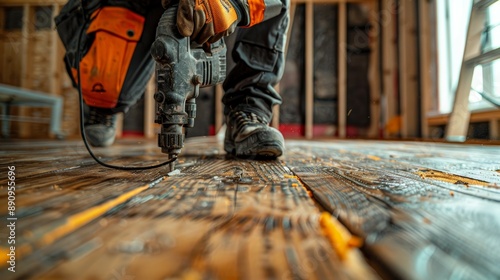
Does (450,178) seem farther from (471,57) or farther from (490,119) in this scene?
(490,119)

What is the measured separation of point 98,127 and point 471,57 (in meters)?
2.02

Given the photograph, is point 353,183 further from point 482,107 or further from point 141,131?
point 141,131

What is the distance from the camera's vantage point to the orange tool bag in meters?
1.07

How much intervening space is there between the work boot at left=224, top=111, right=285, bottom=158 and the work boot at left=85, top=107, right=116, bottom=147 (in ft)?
2.55

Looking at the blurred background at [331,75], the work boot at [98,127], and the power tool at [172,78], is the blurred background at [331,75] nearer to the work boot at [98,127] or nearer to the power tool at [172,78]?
the work boot at [98,127]

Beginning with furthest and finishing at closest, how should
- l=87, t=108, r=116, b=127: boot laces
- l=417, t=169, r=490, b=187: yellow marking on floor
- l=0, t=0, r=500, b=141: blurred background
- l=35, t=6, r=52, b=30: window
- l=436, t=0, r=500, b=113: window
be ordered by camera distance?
l=35, t=6, r=52, b=30: window < l=0, t=0, r=500, b=141: blurred background < l=436, t=0, r=500, b=113: window < l=87, t=108, r=116, b=127: boot laces < l=417, t=169, r=490, b=187: yellow marking on floor

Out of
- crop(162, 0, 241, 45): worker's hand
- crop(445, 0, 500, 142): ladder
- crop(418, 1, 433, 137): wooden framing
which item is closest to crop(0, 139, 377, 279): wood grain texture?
crop(162, 0, 241, 45): worker's hand

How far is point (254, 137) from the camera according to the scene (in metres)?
0.91

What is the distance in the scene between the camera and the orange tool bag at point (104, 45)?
1066 mm

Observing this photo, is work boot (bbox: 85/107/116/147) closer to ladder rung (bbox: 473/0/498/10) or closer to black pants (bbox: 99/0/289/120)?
black pants (bbox: 99/0/289/120)

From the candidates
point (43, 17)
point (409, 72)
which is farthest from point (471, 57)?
point (43, 17)

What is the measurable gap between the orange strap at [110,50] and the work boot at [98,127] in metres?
0.26

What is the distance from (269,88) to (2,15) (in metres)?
5.16

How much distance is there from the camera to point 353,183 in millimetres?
515
